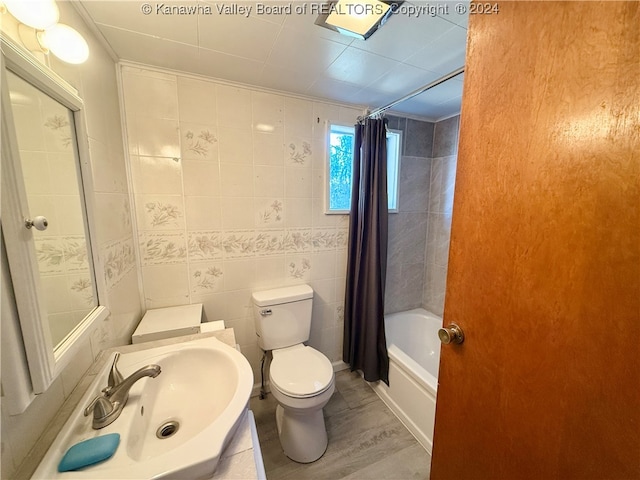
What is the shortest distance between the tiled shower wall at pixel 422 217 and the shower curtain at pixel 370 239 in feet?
1.34

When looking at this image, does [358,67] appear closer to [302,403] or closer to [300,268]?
[300,268]

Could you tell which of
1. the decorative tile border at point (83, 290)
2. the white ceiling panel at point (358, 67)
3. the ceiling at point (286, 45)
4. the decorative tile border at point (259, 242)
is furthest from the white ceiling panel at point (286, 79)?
the decorative tile border at point (83, 290)

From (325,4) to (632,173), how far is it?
3.42ft

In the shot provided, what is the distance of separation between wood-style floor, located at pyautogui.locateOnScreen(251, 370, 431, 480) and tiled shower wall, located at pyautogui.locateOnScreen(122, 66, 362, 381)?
52cm

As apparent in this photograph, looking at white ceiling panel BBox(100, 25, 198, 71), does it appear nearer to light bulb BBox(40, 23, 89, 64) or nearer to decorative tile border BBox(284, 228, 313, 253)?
light bulb BBox(40, 23, 89, 64)

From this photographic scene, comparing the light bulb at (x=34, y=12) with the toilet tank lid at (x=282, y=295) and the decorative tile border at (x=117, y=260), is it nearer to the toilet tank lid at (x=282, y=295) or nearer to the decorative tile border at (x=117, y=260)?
the decorative tile border at (x=117, y=260)

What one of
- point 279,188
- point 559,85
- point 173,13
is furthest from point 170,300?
point 559,85

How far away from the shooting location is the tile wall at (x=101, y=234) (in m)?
0.56

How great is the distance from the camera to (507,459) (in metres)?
0.63

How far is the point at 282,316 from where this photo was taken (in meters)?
1.67

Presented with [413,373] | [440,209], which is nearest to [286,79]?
[440,209]

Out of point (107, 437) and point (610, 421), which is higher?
point (610, 421)

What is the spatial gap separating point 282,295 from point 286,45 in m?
1.40

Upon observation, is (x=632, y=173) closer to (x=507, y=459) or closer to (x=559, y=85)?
(x=559, y=85)
